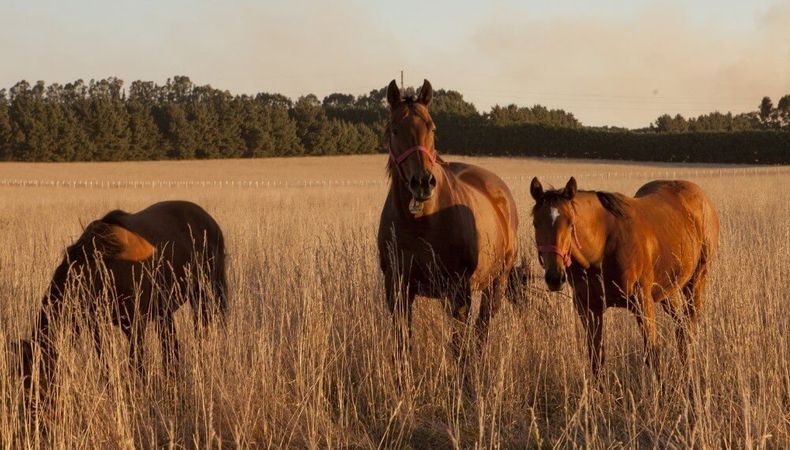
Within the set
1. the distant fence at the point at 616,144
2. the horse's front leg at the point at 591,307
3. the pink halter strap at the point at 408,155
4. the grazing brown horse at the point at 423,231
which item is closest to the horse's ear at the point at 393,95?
the grazing brown horse at the point at 423,231

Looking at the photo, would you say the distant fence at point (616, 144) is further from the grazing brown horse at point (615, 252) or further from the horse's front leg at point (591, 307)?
the horse's front leg at point (591, 307)

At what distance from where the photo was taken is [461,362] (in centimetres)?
628

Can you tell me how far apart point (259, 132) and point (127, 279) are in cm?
6859

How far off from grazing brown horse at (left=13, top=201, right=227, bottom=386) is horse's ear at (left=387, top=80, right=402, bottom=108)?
74.6 inches

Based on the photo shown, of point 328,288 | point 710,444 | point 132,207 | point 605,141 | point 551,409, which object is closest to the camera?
point 710,444

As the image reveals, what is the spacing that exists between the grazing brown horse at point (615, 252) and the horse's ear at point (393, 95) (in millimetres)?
1206

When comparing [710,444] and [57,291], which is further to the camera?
[57,291]

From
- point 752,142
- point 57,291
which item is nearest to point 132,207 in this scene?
point 57,291

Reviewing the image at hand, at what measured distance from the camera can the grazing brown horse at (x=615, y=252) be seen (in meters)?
5.52

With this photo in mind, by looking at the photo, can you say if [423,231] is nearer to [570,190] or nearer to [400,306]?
[400,306]

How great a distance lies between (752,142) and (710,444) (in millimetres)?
65210

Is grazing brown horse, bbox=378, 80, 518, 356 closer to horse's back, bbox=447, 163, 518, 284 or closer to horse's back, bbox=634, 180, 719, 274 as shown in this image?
horse's back, bbox=447, 163, 518, 284

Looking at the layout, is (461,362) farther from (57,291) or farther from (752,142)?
(752,142)

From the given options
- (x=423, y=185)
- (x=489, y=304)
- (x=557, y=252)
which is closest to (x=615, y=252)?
(x=557, y=252)
